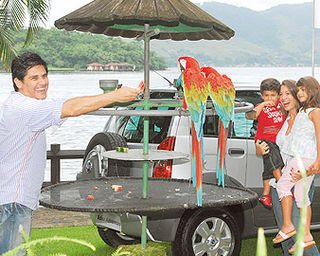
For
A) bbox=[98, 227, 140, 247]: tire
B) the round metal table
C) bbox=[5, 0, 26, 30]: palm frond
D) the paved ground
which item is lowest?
the paved ground

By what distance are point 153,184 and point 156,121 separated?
1.75 meters

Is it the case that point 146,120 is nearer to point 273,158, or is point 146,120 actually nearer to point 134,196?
point 134,196

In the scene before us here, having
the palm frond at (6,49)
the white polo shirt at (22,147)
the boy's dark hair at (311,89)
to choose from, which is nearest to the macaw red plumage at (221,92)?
the white polo shirt at (22,147)

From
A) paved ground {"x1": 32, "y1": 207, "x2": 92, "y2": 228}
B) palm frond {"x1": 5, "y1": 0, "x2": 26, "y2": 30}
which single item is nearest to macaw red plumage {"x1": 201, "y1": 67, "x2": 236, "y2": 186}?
paved ground {"x1": 32, "y1": 207, "x2": 92, "y2": 228}

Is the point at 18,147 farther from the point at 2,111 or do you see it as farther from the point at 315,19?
the point at 315,19

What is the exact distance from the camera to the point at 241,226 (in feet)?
Answer: 21.8

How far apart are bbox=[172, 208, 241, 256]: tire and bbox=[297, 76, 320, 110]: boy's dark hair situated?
1606 millimetres

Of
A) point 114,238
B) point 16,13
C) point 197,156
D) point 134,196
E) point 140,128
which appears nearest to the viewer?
point 197,156

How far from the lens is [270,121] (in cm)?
608

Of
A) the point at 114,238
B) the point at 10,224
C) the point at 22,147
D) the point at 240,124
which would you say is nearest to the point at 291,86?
the point at 240,124

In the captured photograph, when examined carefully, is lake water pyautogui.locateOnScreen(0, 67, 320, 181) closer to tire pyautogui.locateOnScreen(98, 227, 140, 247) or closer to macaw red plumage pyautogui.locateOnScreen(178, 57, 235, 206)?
macaw red plumage pyautogui.locateOnScreen(178, 57, 235, 206)

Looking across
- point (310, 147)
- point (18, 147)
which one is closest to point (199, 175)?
point (18, 147)

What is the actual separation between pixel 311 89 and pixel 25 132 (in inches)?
99.5

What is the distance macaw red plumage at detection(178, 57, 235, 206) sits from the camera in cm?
373
